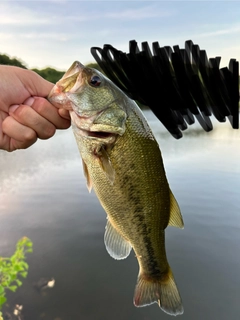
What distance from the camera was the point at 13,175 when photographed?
42.9 feet

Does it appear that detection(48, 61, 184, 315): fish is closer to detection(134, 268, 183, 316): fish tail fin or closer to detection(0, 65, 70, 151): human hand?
detection(134, 268, 183, 316): fish tail fin

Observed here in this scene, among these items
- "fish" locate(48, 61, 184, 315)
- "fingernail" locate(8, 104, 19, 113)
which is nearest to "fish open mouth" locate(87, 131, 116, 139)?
"fish" locate(48, 61, 184, 315)

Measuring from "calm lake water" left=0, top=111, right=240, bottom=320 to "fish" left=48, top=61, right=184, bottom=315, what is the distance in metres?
4.84

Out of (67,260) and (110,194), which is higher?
(110,194)

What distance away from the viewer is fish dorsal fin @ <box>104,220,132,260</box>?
1.97m

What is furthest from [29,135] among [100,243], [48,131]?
[100,243]

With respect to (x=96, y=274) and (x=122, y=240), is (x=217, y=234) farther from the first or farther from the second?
(x=122, y=240)

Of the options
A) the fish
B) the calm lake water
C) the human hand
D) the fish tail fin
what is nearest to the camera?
the fish

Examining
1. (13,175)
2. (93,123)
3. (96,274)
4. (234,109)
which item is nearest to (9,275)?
(93,123)

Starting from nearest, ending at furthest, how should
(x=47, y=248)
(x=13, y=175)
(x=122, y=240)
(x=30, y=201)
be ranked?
(x=122, y=240) < (x=47, y=248) < (x=30, y=201) < (x=13, y=175)

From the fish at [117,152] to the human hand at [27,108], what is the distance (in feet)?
0.72

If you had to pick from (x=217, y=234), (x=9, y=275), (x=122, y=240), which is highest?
(x=122, y=240)

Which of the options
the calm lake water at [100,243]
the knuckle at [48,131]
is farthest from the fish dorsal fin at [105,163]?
the calm lake water at [100,243]

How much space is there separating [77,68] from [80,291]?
5890mm
